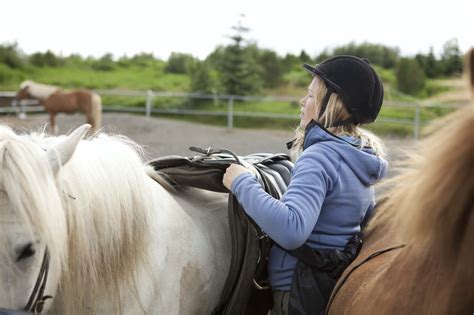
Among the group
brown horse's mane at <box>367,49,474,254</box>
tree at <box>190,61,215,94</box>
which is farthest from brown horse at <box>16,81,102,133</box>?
brown horse's mane at <box>367,49,474,254</box>

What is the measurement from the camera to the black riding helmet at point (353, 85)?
1703 mm

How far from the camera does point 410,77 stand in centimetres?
2027

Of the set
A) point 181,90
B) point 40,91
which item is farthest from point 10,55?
point 40,91

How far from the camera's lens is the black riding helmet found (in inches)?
67.1

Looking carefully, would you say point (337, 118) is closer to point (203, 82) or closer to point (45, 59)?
point (203, 82)

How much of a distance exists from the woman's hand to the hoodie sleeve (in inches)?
2.1

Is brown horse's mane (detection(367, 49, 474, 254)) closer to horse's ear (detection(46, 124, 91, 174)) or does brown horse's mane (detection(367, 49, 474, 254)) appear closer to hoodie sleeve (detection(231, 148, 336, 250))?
hoodie sleeve (detection(231, 148, 336, 250))

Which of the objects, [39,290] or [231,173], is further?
[231,173]

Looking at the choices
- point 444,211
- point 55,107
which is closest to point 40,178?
point 444,211

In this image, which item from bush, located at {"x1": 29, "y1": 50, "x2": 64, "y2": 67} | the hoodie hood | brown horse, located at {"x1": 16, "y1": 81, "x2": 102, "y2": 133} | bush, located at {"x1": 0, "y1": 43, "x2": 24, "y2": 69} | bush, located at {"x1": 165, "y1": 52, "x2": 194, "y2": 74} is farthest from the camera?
bush, located at {"x1": 165, "y1": 52, "x2": 194, "y2": 74}

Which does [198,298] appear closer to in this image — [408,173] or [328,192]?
[328,192]

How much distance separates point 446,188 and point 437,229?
85mm

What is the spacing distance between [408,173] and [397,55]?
80.6 feet

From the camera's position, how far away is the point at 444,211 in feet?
3.08
